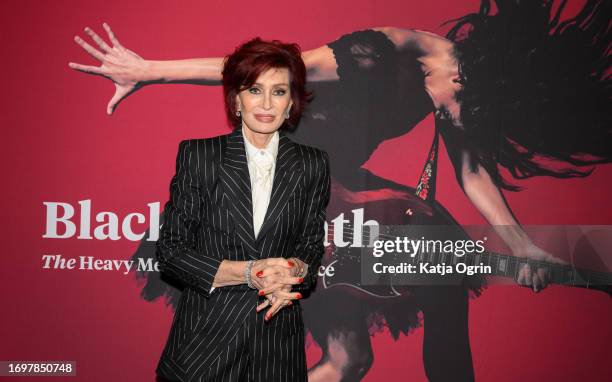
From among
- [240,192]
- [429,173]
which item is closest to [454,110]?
[429,173]

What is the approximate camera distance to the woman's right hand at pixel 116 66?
2.60 meters

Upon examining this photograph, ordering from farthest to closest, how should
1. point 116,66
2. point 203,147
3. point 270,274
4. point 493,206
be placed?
point 493,206 → point 116,66 → point 203,147 → point 270,274

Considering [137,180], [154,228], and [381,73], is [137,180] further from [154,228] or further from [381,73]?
[381,73]

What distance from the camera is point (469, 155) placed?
2811 millimetres

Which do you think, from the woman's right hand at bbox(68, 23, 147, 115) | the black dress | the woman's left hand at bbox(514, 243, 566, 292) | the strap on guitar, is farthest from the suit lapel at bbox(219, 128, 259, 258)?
the woman's left hand at bbox(514, 243, 566, 292)

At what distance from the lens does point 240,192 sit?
5.78 ft

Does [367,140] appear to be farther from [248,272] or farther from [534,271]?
[248,272]

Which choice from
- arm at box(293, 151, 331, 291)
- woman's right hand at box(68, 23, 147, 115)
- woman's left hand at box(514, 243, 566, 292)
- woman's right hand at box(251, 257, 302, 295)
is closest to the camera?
woman's right hand at box(251, 257, 302, 295)

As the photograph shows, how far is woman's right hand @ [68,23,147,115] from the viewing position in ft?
8.52

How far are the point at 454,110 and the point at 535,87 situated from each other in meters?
0.43

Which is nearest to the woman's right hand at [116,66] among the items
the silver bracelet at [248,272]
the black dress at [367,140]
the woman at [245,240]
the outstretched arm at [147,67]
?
the outstretched arm at [147,67]

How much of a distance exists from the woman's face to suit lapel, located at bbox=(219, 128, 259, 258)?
0.14 metres

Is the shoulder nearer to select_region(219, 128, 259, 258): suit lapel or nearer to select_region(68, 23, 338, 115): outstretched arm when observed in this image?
select_region(219, 128, 259, 258): suit lapel

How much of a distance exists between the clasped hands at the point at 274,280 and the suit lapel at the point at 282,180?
0.11m
